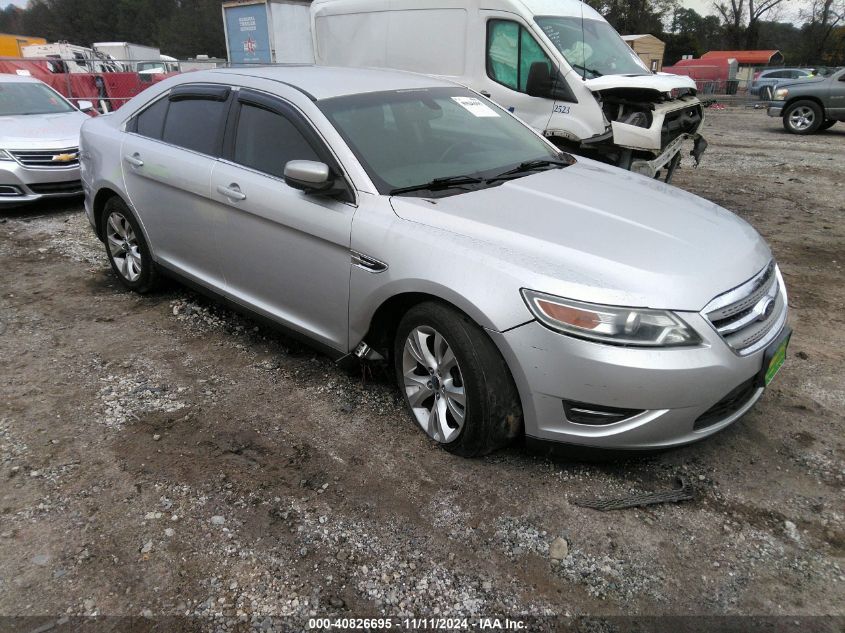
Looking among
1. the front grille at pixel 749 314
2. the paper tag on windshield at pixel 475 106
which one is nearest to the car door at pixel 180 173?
the paper tag on windshield at pixel 475 106

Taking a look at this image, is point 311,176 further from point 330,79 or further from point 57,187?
point 57,187

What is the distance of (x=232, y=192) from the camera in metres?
3.63

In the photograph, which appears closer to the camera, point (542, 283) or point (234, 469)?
point (542, 283)

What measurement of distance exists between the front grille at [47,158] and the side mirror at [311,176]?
5.70 meters

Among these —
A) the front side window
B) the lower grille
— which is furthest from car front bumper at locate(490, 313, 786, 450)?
the lower grille

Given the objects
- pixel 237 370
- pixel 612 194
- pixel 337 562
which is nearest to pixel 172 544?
pixel 337 562

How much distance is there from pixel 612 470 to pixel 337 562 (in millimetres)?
1312

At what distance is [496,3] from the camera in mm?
7133

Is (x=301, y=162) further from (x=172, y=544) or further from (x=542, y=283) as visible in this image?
(x=172, y=544)

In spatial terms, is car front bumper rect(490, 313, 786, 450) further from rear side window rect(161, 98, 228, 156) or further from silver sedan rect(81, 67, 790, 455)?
rear side window rect(161, 98, 228, 156)

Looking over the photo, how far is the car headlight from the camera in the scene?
244 cm

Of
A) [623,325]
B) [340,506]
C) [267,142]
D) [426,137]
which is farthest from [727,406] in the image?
[267,142]

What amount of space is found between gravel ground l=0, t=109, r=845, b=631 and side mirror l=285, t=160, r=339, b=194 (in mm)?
1176

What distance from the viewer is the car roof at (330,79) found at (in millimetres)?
3598
